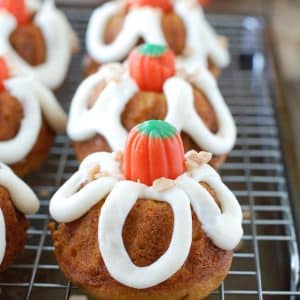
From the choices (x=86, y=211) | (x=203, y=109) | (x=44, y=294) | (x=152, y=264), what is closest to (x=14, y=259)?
(x=44, y=294)

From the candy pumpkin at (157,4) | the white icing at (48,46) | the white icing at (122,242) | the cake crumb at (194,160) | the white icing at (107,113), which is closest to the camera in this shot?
the white icing at (122,242)

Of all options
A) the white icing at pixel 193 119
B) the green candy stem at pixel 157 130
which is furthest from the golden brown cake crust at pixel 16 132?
→ the green candy stem at pixel 157 130

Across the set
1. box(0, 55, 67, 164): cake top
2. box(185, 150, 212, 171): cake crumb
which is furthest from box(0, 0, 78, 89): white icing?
box(185, 150, 212, 171): cake crumb

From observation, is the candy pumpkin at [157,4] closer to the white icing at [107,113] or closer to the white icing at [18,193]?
the white icing at [107,113]

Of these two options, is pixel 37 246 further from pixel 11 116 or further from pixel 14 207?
pixel 11 116

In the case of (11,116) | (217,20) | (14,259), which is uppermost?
(11,116)

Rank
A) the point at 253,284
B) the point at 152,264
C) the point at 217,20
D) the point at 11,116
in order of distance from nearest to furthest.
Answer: the point at 152,264
the point at 253,284
the point at 11,116
the point at 217,20
